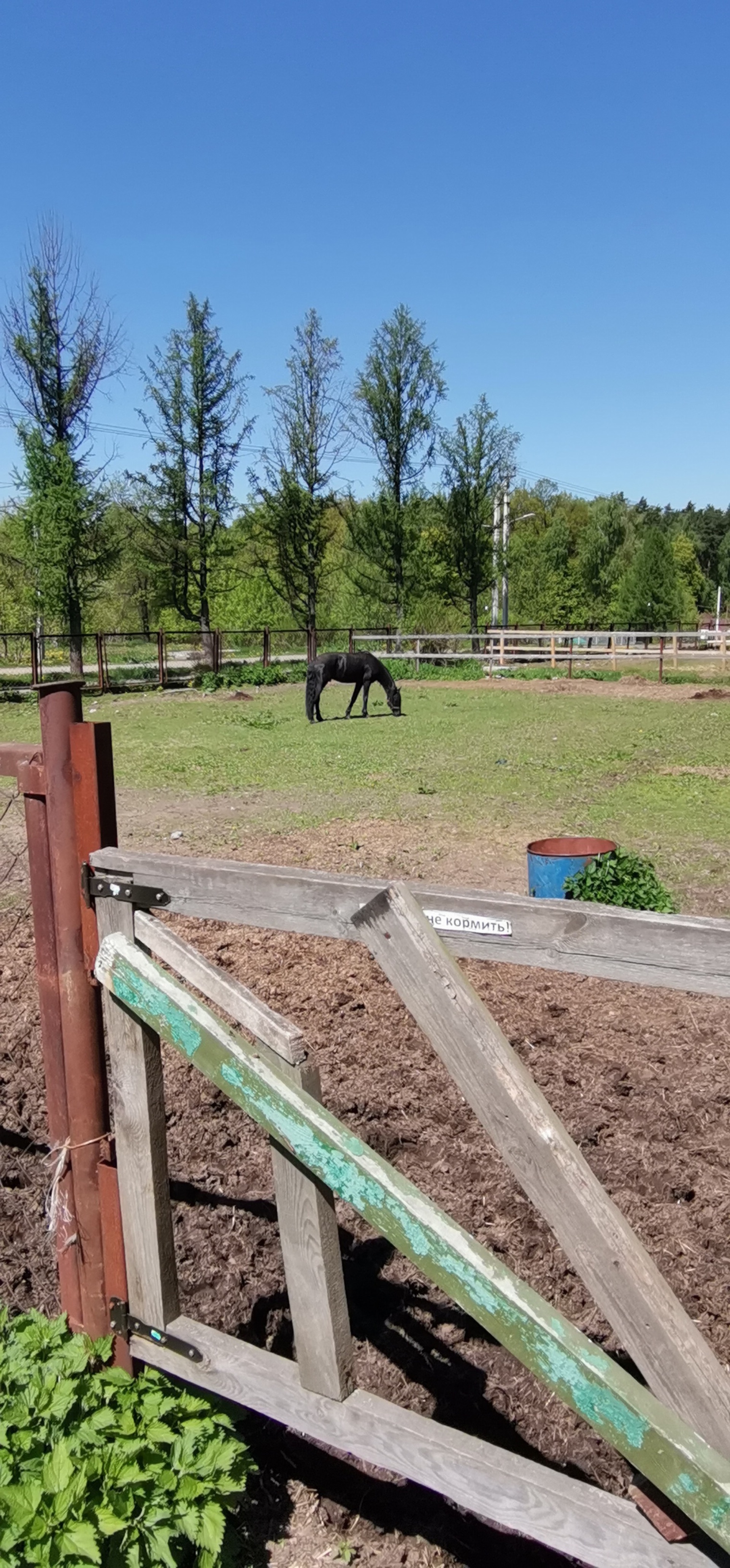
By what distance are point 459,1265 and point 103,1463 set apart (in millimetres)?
850

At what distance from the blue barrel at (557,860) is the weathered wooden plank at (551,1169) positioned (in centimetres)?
408

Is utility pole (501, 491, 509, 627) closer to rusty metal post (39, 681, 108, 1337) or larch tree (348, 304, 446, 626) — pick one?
larch tree (348, 304, 446, 626)

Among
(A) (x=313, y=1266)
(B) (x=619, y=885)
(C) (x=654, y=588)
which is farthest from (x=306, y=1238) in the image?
(C) (x=654, y=588)

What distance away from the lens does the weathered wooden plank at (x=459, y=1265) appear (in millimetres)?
1609

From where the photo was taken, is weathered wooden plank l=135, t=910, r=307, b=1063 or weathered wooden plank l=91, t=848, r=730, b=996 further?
weathered wooden plank l=135, t=910, r=307, b=1063

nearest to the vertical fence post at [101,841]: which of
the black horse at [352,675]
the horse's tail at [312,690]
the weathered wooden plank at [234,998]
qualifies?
the weathered wooden plank at [234,998]

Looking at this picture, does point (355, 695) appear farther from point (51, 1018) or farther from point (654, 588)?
point (654, 588)

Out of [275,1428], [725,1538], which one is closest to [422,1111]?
[275,1428]

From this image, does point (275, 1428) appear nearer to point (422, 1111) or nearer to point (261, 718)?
point (422, 1111)

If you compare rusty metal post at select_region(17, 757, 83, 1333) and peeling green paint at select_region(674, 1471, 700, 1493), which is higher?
rusty metal post at select_region(17, 757, 83, 1333)

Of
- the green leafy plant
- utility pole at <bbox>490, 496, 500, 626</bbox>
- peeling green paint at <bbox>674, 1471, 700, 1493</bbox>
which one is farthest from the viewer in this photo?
utility pole at <bbox>490, 496, 500, 626</bbox>

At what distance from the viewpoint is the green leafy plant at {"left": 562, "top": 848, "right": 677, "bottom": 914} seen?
5.64m

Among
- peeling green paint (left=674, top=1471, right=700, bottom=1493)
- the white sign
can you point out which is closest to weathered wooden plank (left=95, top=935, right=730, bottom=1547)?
peeling green paint (left=674, top=1471, right=700, bottom=1493)

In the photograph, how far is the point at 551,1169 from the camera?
5.61 feet
